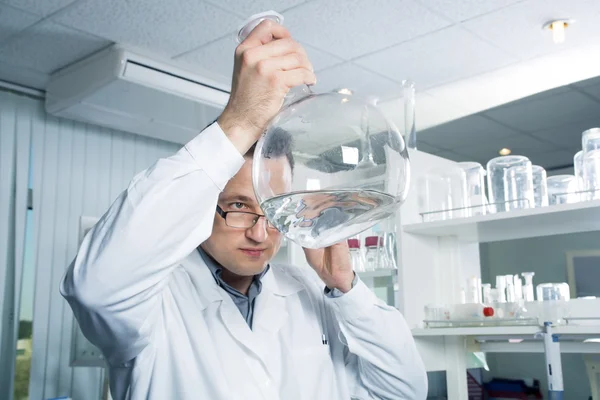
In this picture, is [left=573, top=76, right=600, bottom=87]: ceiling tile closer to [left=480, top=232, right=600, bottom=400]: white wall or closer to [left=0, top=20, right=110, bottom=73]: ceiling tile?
[left=480, top=232, right=600, bottom=400]: white wall

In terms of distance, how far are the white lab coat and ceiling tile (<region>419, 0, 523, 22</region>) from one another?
1.19 metres

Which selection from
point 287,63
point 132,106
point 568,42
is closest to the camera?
point 287,63

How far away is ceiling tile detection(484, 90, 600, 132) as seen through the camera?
10.7 ft

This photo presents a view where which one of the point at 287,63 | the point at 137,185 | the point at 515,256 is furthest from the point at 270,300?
the point at 515,256

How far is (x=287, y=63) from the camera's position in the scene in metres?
0.57

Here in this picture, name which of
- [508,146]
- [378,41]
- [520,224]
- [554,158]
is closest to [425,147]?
[508,146]

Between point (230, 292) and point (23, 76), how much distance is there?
2020 millimetres

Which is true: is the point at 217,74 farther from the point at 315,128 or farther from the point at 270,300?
the point at 315,128

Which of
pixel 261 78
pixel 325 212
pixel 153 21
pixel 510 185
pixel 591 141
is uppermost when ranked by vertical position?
pixel 153 21

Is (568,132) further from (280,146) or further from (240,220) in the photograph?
(280,146)

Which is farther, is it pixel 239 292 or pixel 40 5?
pixel 40 5

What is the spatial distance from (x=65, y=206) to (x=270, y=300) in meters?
2.03

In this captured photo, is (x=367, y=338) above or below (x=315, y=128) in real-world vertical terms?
below

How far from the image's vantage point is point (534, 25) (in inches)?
89.4
